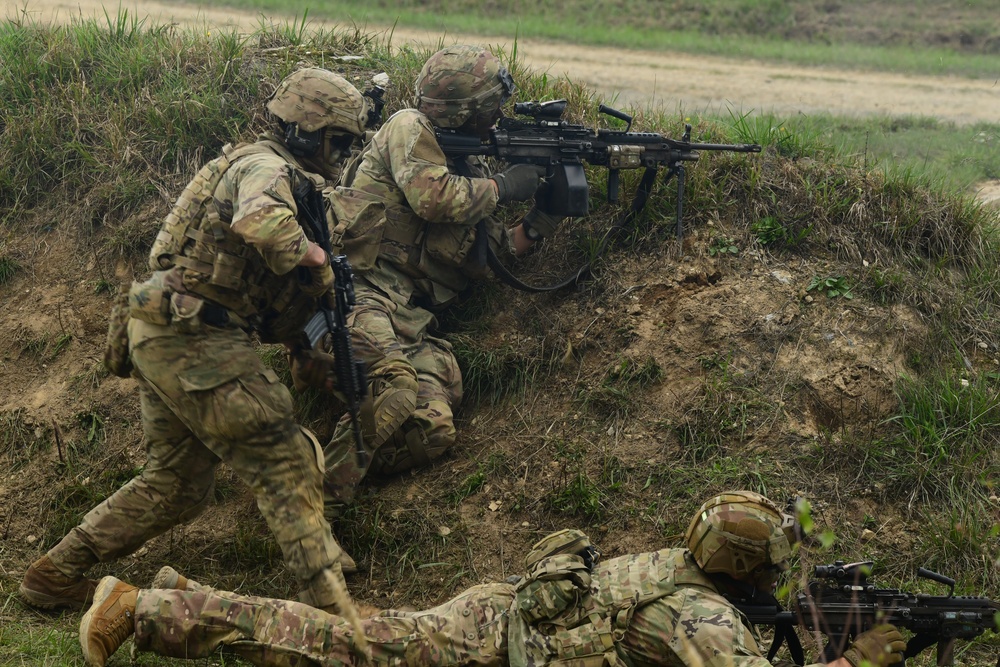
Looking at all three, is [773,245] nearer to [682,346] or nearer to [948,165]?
[682,346]

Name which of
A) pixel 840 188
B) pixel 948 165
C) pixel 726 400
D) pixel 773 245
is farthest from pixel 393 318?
pixel 948 165

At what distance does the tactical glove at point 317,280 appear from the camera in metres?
4.90

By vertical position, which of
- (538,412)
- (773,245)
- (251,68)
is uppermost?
(251,68)

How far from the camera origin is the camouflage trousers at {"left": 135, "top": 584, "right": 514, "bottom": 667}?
4.09 m

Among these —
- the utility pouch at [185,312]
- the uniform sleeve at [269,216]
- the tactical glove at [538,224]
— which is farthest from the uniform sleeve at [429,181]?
the utility pouch at [185,312]

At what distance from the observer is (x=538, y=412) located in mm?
6160

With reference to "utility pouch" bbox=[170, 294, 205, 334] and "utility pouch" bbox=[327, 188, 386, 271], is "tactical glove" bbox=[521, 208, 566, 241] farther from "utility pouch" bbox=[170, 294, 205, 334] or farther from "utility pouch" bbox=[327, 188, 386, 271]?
"utility pouch" bbox=[170, 294, 205, 334]

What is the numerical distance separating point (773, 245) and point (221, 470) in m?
3.62

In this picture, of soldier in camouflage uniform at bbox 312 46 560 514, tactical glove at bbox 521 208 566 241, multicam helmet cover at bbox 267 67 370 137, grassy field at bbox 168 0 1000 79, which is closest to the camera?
multicam helmet cover at bbox 267 67 370 137

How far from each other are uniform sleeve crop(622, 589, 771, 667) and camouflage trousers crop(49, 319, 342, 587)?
1.61m

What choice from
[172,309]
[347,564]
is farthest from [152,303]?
[347,564]

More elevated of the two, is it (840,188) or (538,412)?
(840,188)

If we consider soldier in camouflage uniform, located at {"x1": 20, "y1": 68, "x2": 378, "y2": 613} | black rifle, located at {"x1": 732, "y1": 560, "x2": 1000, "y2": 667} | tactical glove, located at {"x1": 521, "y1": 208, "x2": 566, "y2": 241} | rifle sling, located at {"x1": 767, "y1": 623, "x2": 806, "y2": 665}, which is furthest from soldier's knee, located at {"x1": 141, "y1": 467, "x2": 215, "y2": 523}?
rifle sling, located at {"x1": 767, "y1": 623, "x2": 806, "y2": 665}

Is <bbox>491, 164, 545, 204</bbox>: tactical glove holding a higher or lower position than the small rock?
higher
